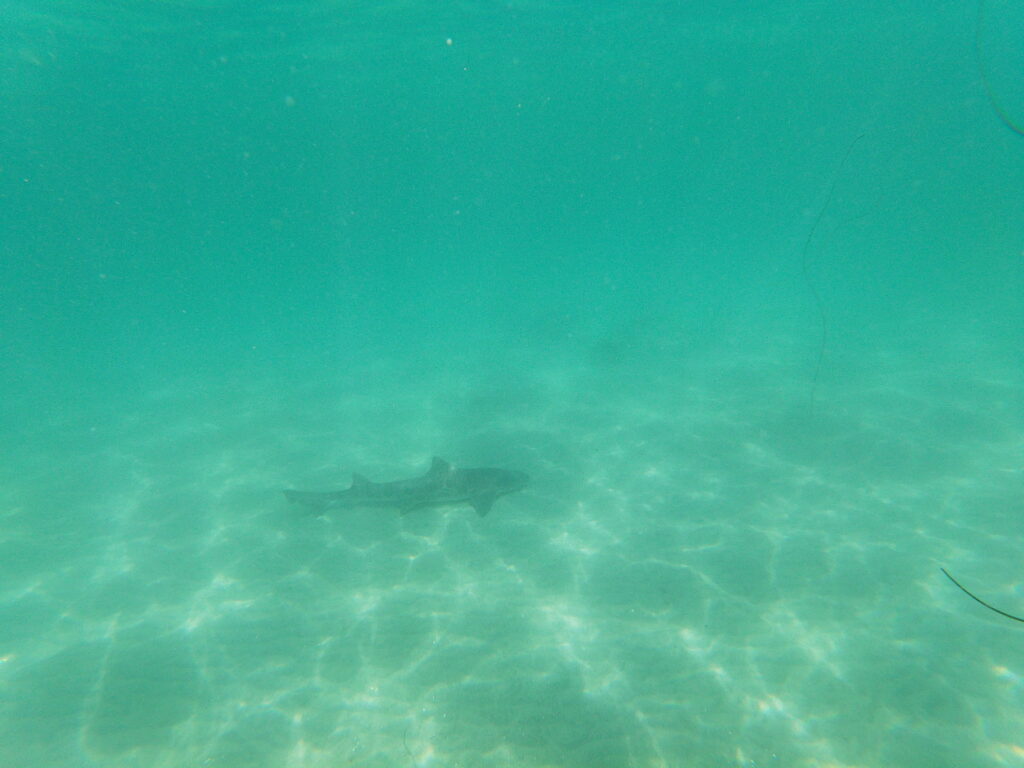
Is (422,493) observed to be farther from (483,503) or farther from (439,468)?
(483,503)

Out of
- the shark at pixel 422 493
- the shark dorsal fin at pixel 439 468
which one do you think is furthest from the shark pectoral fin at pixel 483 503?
the shark dorsal fin at pixel 439 468

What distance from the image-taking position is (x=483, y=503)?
403 inches

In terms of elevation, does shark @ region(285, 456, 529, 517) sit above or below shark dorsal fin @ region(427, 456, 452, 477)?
below

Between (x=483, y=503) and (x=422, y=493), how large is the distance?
132cm

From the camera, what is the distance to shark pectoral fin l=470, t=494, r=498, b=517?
1009 centimetres

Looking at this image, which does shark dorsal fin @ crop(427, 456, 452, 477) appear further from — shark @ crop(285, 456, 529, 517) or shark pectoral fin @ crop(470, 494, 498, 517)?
shark pectoral fin @ crop(470, 494, 498, 517)

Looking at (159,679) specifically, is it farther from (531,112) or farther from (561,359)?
(531,112)

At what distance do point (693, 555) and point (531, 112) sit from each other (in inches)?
3635

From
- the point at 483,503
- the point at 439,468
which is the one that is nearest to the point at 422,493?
the point at 439,468

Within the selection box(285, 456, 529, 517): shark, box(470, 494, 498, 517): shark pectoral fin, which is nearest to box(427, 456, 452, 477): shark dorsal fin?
box(285, 456, 529, 517): shark

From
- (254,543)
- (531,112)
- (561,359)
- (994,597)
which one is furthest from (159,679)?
(531,112)

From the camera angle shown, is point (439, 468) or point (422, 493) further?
point (439, 468)

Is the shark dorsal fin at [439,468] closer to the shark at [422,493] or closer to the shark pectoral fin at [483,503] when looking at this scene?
the shark at [422,493]

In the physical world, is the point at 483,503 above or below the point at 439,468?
below
